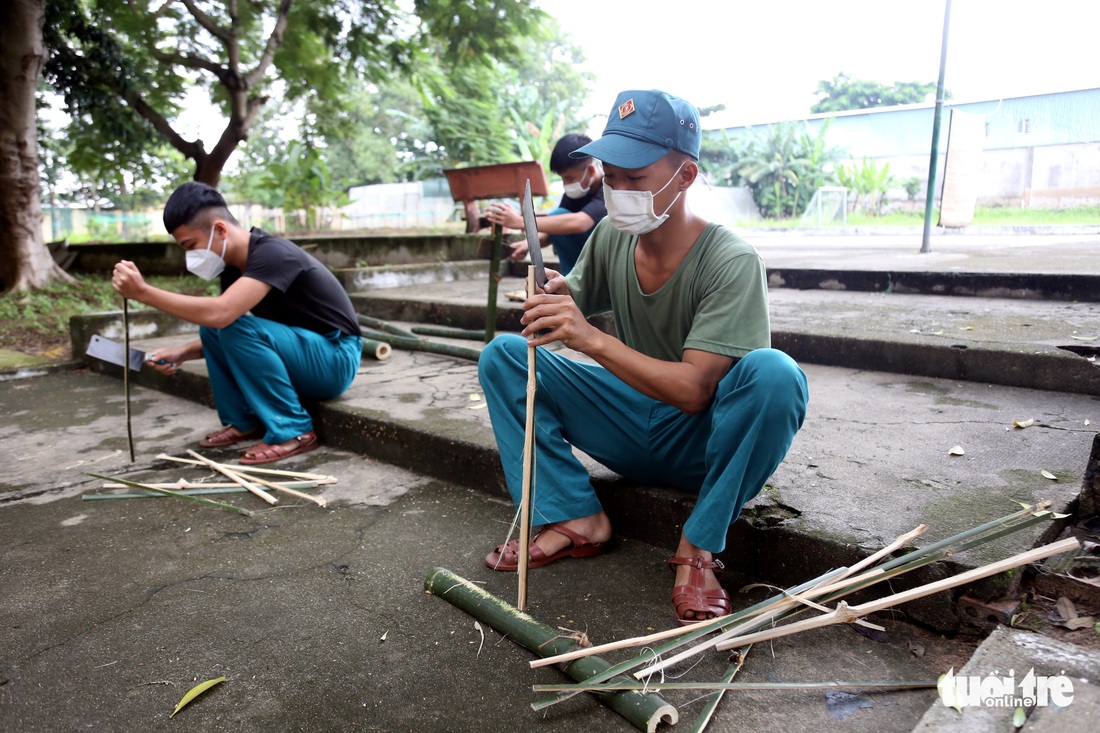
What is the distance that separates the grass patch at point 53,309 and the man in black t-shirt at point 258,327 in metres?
3.11

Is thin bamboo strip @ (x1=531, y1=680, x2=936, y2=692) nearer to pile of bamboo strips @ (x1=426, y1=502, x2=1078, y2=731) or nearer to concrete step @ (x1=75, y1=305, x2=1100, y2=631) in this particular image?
pile of bamboo strips @ (x1=426, y1=502, x2=1078, y2=731)

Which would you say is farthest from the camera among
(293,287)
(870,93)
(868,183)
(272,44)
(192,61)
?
(870,93)

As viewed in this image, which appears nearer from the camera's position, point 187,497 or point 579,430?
point 579,430

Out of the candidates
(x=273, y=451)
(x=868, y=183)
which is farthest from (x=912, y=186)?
(x=273, y=451)

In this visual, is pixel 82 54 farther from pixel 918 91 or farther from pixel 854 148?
pixel 918 91

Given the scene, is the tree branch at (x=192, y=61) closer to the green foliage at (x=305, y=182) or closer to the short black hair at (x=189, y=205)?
the green foliage at (x=305, y=182)

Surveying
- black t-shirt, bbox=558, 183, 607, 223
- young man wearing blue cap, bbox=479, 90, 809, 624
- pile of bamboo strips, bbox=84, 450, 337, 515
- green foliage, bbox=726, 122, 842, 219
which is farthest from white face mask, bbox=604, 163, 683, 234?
green foliage, bbox=726, 122, 842, 219

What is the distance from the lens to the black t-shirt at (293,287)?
10.3 ft

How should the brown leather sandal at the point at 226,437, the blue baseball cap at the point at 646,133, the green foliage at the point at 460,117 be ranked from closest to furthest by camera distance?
the blue baseball cap at the point at 646,133
the brown leather sandal at the point at 226,437
the green foliage at the point at 460,117

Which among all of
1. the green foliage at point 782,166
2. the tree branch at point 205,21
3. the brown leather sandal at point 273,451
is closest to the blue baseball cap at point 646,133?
the brown leather sandal at point 273,451

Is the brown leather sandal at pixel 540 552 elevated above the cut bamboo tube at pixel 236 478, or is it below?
above

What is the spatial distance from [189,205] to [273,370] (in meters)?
0.75

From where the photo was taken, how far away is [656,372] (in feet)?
6.02

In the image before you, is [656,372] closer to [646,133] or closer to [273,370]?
[646,133]
